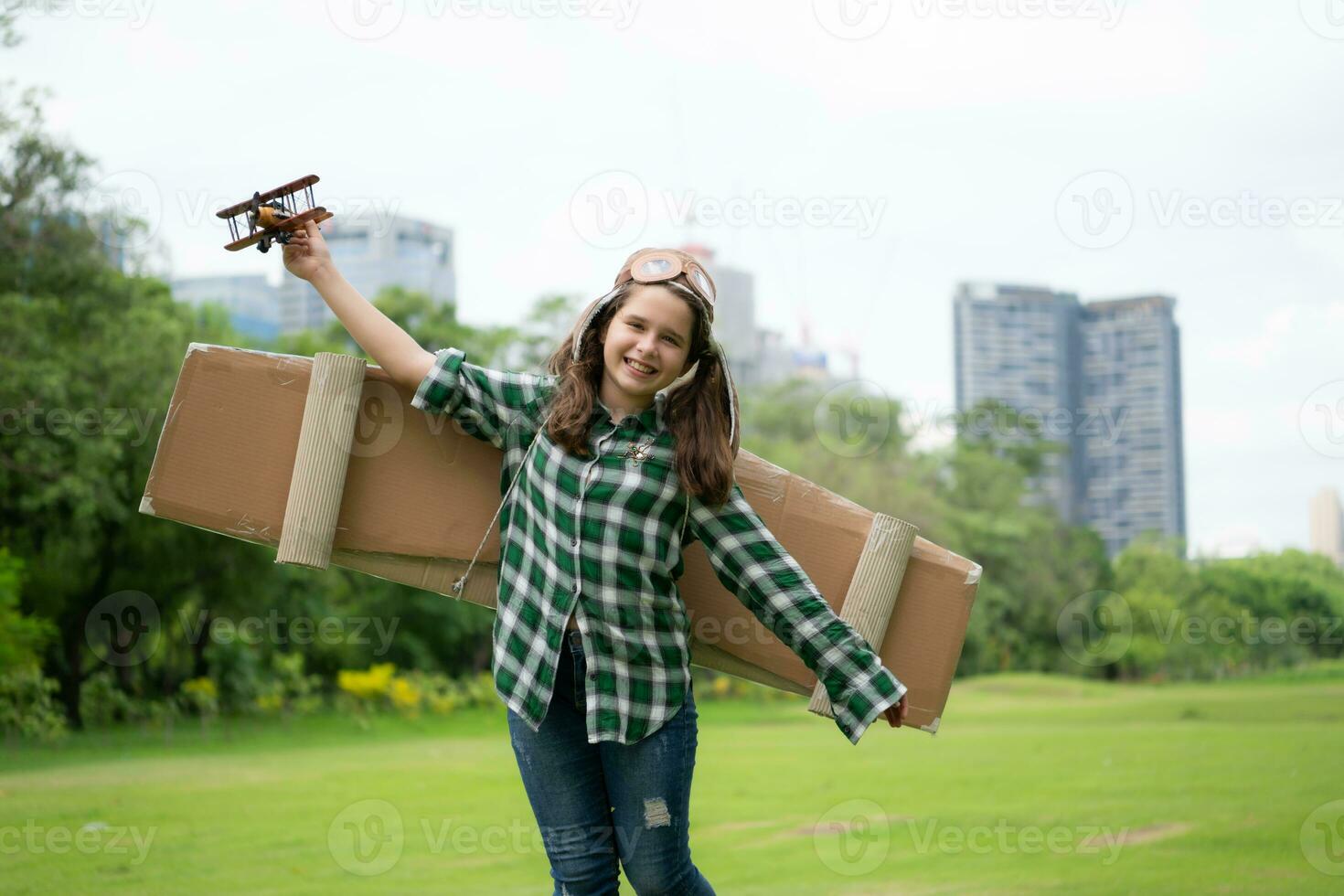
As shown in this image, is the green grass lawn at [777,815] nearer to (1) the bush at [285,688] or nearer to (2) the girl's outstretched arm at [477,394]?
(2) the girl's outstretched arm at [477,394]

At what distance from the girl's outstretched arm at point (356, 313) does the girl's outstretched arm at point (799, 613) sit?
0.65 m

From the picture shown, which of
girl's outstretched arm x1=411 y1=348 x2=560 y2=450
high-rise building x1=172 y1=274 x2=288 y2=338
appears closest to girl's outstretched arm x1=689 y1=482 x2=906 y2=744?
Result: girl's outstretched arm x1=411 y1=348 x2=560 y2=450

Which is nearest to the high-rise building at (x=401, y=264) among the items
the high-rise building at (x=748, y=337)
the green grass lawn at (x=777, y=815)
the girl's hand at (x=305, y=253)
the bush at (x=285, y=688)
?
the bush at (x=285, y=688)

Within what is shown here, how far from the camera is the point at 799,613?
2486 mm

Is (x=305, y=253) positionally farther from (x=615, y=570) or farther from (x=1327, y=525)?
(x=1327, y=525)

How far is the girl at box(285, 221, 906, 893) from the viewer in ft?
7.74

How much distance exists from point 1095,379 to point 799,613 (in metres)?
55.4

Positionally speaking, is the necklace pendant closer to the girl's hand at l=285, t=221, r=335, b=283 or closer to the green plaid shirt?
the green plaid shirt

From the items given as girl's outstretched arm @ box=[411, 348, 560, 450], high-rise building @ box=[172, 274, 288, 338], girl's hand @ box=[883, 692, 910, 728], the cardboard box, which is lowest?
girl's hand @ box=[883, 692, 910, 728]

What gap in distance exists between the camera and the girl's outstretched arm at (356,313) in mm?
2527

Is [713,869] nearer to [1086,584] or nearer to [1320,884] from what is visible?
[1320,884]

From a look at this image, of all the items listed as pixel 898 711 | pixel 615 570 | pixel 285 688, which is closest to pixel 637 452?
pixel 615 570

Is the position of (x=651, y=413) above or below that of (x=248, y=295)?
below

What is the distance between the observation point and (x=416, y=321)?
23781 mm
